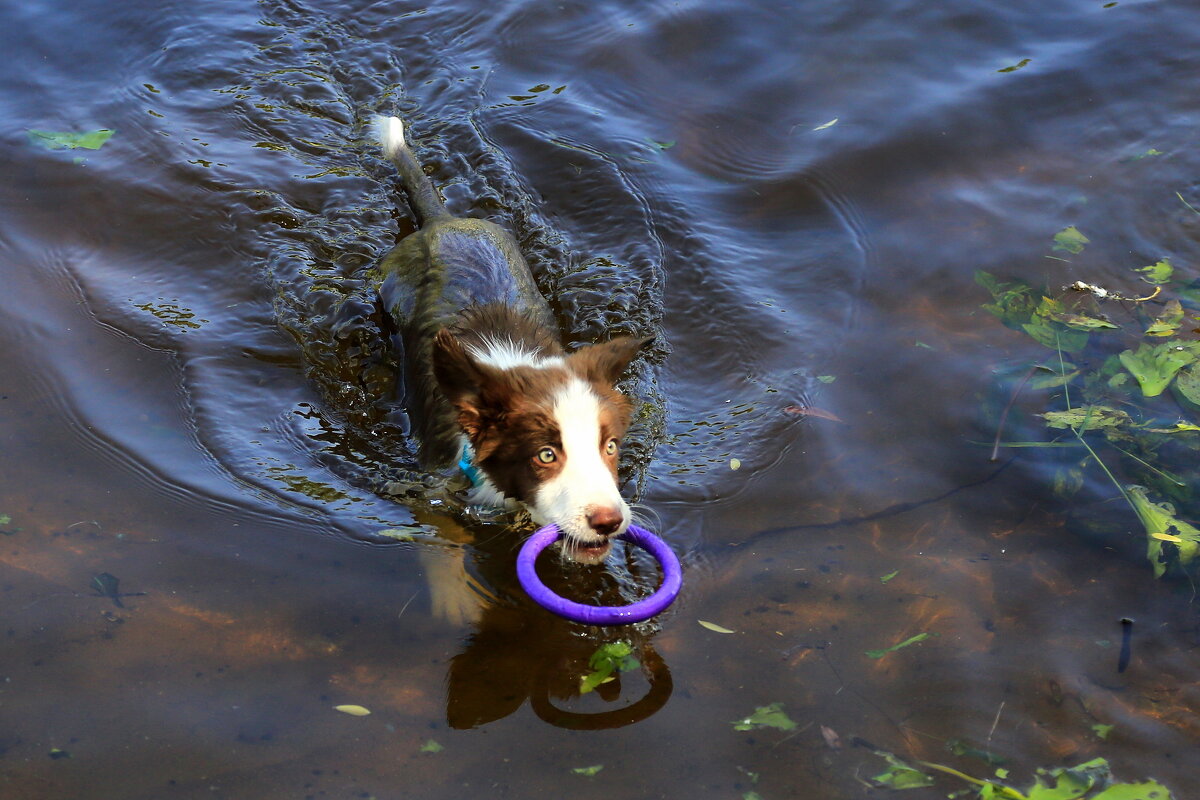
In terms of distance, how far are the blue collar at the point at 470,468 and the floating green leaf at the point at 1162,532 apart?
3.06 metres

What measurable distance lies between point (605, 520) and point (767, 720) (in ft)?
3.24

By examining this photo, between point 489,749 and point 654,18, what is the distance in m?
7.60

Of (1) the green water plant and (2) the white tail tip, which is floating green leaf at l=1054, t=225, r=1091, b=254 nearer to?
(1) the green water plant

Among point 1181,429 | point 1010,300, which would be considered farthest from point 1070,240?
point 1181,429

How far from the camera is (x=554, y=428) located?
4.95 m

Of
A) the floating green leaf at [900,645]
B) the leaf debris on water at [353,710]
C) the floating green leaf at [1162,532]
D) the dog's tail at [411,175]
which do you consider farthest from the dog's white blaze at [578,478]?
the dog's tail at [411,175]

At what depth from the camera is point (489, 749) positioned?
14.4 feet

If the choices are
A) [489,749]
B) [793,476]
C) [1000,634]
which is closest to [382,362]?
[793,476]

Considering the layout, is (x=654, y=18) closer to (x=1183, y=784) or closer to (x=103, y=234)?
(x=103, y=234)

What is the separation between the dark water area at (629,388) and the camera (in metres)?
4.45

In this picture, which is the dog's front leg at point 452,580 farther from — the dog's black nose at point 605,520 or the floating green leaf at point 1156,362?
the floating green leaf at point 1156,362

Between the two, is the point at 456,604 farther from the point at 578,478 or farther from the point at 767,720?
the point at 767,720

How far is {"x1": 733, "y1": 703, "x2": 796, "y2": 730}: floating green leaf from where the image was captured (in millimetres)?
4469

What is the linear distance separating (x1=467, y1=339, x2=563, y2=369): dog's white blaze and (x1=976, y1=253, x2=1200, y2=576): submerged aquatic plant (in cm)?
240
